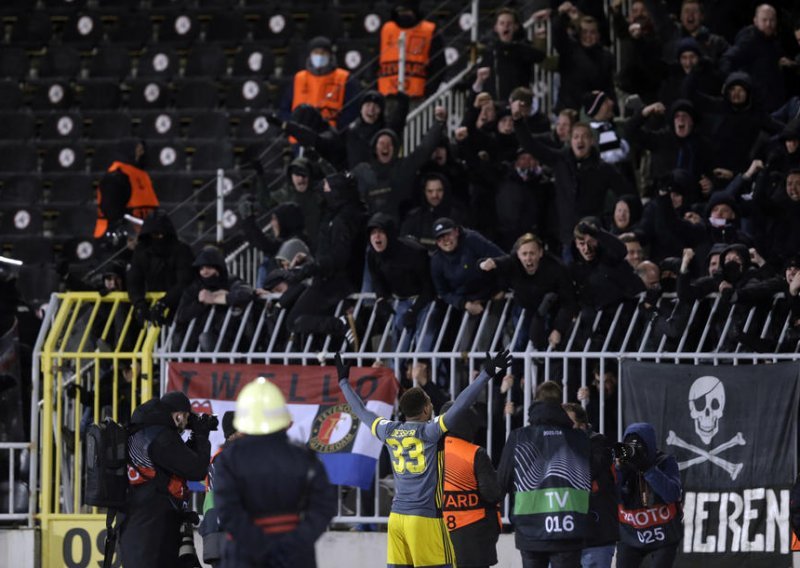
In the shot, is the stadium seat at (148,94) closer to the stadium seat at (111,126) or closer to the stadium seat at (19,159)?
the stadium seat at (111,126)

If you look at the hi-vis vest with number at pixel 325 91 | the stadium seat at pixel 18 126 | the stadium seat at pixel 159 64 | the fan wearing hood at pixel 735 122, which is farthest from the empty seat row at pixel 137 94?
the fan wearing hood at pixel 735 122

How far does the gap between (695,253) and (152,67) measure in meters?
11.8

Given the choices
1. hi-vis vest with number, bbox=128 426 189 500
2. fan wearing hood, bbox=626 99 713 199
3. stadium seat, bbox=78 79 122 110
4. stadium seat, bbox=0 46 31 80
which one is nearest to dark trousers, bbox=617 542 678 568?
hi-vis vest with number, bbox=128 426 189 500

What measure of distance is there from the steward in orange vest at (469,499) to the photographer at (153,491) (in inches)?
67.0

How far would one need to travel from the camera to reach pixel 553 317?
14.2 metres

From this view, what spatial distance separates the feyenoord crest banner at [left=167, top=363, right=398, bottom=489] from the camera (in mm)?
14484

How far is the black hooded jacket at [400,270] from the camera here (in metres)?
14.7

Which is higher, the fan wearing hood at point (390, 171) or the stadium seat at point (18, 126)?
the stadium seat at point (18, 126)

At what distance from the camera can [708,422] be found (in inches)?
532

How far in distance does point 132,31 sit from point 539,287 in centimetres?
1282

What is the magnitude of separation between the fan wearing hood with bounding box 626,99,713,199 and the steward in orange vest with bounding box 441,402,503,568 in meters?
5.30

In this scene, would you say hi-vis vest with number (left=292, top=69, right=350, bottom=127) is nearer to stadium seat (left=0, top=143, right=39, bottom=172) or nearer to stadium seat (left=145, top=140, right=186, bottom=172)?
stadium seat (left=145, top=140, right=186, bottom=172)

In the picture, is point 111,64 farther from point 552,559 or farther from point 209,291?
point 552,559

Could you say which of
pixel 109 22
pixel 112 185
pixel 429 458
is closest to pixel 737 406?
pixel 429 458
